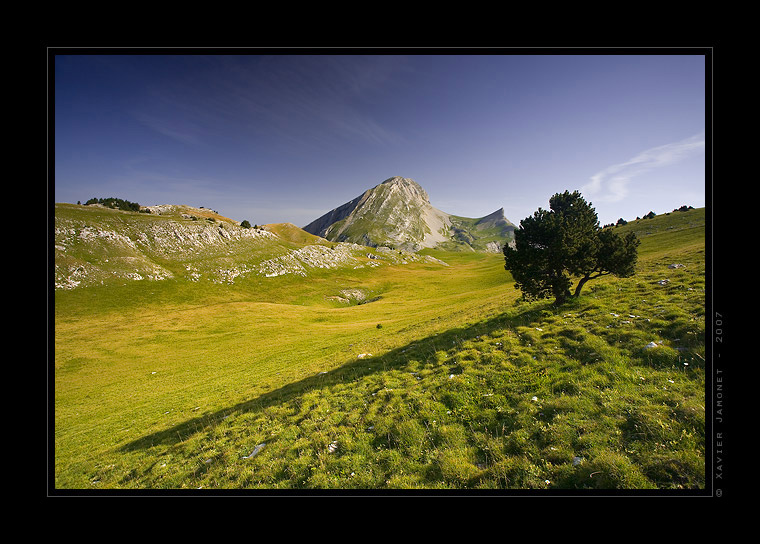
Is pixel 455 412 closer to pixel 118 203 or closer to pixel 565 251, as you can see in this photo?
pixel 565 251

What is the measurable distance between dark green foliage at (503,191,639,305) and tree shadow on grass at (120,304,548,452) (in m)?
2.20

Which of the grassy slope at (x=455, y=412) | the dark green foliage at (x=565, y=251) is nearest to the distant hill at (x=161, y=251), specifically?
the grassy slope at (x=455, y=412)

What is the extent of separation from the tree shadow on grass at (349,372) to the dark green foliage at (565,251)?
2.20 m

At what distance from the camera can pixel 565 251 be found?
14984 mm

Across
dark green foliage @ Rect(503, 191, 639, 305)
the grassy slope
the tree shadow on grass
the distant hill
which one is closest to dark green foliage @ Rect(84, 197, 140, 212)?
the distant hill

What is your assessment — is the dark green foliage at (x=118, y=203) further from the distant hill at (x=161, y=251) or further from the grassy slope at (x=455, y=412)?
the grassy slope at (x=455, y=412)

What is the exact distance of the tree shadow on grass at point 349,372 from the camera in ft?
36.9

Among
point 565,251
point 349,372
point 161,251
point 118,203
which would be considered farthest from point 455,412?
point 118,203

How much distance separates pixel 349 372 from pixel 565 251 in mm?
15841

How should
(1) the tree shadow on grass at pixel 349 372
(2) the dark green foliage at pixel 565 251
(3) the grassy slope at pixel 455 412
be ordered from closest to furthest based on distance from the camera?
(3) the grassy slope at pixel 455 412 → (1) the tree shadow on grass at pixel 349 372 → (2) the dark green foliage at pixel 565 251

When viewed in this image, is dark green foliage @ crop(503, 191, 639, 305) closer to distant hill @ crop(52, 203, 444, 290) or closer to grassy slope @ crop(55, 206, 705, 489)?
grassy slope @ crop(55, 206, 705, 489)
